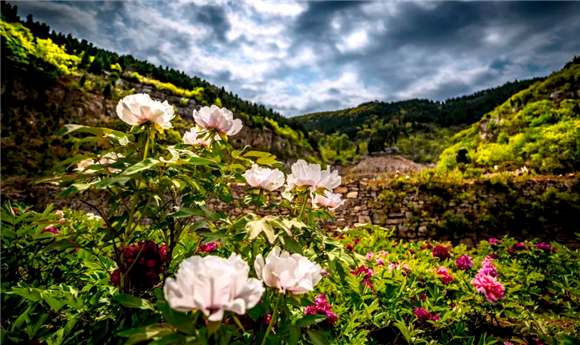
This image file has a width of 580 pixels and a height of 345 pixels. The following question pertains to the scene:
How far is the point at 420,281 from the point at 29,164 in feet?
56.5

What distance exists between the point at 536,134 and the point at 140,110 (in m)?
12.8

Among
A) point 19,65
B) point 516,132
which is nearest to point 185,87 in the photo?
point 19,65

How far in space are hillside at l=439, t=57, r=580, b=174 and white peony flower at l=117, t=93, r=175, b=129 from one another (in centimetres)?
1008

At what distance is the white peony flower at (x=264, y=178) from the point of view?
1.08 meters

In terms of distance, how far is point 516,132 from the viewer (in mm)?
11234

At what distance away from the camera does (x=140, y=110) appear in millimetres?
929

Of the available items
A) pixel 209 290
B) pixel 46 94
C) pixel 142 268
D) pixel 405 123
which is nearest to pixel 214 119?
pixel 142 268

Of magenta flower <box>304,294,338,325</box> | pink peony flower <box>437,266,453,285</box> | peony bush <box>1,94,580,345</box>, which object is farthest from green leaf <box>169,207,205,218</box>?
pink peony flower <box>437,266,453,285</box>

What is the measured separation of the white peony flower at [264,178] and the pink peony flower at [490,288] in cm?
145

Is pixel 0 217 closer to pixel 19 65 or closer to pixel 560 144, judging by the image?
pixel 560 144

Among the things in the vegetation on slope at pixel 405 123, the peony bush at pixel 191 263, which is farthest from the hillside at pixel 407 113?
the peony bush at pixel 191 263

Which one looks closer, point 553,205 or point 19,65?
point 553,205

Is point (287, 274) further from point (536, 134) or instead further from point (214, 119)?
point (536, 134)

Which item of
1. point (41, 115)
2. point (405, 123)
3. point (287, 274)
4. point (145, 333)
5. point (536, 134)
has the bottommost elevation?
point (145, 333)
